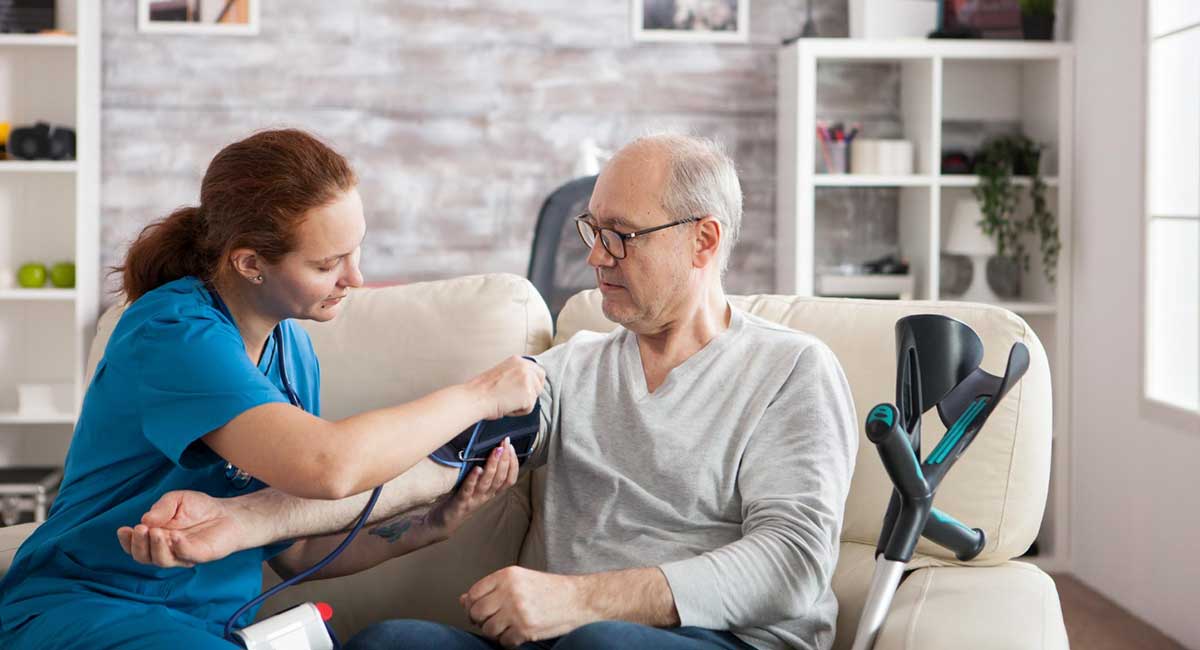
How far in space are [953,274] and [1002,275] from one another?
0.17 metres

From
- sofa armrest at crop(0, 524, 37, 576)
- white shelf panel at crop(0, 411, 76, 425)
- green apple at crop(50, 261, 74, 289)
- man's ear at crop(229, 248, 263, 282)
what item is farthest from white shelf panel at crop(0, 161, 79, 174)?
man's ear at crop(229, 248, 263, 282)

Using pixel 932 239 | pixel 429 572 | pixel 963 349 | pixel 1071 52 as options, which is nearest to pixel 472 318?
pixel 429 572

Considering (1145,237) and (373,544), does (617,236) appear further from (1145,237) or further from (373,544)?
(1145,237)

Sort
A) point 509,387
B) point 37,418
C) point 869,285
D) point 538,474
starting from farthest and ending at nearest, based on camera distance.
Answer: point 869,285 → point 37,418 → point 538,474 → point 509,387

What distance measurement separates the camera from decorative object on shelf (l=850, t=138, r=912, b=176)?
4016 millimetres

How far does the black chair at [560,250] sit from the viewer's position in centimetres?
329

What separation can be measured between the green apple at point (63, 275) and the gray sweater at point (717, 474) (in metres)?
2.64

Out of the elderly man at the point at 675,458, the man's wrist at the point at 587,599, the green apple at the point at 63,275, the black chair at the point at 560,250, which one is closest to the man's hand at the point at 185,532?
the elderly man at the point at 675,458

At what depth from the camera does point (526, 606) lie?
59.4 inches

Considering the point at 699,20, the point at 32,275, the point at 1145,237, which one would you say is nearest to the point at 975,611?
the point at 1145,237

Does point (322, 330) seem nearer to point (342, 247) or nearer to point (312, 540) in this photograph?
point (312, 540)

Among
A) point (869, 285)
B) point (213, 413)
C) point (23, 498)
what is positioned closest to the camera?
point (213, 413)

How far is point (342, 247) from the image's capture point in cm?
151

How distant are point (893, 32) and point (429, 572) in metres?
2.83
